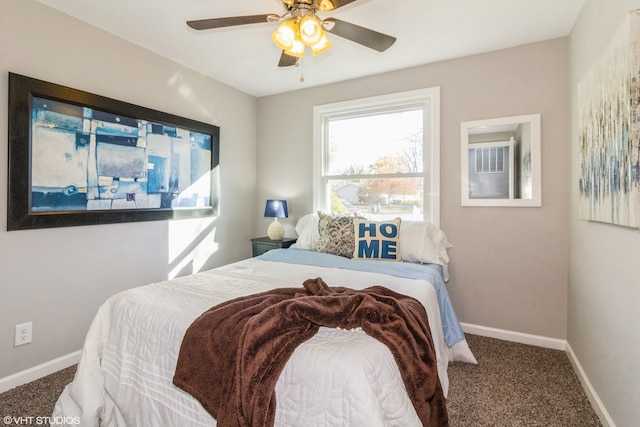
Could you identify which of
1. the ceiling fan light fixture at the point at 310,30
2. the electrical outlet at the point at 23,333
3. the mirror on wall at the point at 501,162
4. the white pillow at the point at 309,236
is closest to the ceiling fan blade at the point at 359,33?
the ceiling fan light fixture at the point at 310,30

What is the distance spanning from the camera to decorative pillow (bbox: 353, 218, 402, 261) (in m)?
2.62

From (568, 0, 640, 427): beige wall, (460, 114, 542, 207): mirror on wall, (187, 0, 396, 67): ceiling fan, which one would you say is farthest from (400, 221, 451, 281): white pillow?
(187, 0, 396, 67): ceiling fan

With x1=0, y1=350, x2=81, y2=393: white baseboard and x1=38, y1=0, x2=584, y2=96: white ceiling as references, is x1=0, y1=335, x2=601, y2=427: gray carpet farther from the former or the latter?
x1=38, y1=0, x2=584, y2=96: white ceiling

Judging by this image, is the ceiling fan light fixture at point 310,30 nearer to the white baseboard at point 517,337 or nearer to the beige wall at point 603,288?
the beige wall at point 603,288

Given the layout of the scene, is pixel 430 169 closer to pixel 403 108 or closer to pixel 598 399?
pixel 403 108

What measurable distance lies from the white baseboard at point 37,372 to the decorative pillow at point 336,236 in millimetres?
2029

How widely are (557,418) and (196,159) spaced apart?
3.38m

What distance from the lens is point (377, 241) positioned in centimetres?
265

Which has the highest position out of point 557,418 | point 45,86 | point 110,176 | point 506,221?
point 45,86

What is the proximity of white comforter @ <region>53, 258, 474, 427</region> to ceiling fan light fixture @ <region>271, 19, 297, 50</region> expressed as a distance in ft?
4.42

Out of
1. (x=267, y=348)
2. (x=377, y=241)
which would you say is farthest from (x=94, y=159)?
(x=377, y=241)

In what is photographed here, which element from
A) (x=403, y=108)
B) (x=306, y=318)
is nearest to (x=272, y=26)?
(x=403, y=108)

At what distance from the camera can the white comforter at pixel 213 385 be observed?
1.04 meters

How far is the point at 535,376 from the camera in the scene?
84.7 inches
